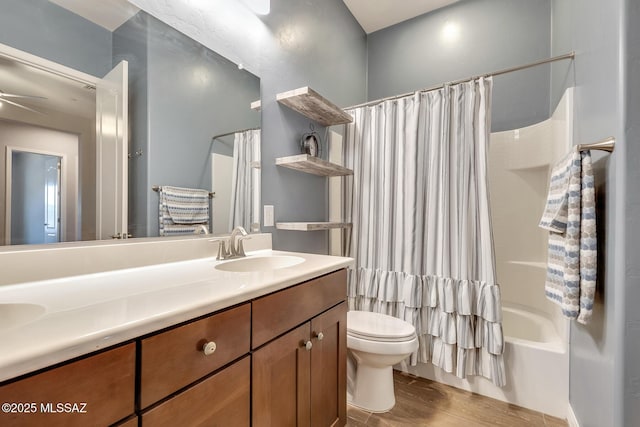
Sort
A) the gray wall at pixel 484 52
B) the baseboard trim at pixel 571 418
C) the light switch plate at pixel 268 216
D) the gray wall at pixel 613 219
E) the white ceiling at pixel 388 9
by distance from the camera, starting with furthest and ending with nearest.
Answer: the white ceiling at pixel 388 9, the gray wall at pixel 484 52, the light switch plate at pixel 268 216, the baseboard trim at pixel 571 418, the gray wall at pixel 613 219

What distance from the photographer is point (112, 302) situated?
0.66 m

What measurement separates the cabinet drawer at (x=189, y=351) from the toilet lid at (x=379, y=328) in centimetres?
89

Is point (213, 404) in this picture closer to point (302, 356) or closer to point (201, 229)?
point (302, 356)

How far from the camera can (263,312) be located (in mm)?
854

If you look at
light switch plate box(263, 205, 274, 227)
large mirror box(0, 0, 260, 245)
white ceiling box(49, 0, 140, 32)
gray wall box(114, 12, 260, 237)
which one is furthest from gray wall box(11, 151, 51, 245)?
light switch plate box(263, 205, 274, 227)

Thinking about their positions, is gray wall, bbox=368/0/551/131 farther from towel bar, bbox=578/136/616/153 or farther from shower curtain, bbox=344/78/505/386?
towel bar, bbox=578/136/616/153

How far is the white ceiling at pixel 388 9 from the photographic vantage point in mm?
2408

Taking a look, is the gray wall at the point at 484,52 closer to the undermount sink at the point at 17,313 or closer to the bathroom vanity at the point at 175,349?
the bathroom vanity at the point at 175,349

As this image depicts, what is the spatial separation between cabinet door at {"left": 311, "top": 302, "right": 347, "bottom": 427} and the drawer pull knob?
469 mm

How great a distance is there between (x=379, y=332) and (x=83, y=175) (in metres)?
1.47

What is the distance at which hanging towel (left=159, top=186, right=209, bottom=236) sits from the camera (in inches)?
46.4

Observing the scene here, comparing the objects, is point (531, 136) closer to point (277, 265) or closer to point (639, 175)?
point (639, 175)

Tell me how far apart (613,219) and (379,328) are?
3.62ft

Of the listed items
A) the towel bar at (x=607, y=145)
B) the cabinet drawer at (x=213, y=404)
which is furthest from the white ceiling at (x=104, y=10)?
the towel bar at (x=607, y=145)
